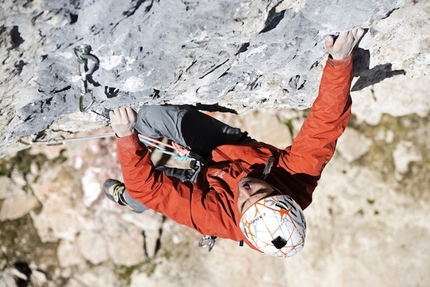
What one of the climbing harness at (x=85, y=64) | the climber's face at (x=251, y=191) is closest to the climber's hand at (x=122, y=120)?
the climbing harness at (x=85, y=64)

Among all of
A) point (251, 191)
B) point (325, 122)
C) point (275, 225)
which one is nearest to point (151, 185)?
point (251, 191)

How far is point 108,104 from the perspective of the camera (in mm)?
2143

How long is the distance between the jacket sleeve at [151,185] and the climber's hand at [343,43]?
43.5 inches

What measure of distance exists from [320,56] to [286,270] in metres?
2.74

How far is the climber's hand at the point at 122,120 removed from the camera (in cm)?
214

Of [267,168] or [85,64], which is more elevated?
[85,64]

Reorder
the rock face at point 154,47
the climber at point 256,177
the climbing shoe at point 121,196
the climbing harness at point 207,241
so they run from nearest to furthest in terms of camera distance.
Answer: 1. the rock face at point 154,47
2. the climber at point 256,177
3. the climbing harness at point 207,241
4. the climbing shoe at point 121,196

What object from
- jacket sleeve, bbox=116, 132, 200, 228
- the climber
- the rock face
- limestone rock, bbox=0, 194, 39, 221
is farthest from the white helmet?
limestone rock, bbox=0, 194, 39, 221

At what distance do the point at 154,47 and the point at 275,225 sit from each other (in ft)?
3.70

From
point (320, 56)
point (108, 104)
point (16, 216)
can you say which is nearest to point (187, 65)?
point (108, 104)

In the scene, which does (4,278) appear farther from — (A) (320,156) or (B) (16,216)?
(A) (320,156)

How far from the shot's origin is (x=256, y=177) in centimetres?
234

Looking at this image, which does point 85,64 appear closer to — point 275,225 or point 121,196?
point 275,225

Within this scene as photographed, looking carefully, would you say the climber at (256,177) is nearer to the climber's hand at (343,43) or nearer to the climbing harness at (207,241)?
the climber's hand at (343,43)
